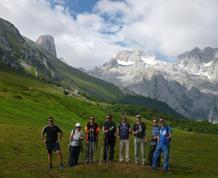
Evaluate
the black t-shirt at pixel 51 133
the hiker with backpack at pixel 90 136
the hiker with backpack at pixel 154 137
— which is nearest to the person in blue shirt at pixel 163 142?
the hiker with backpack at pixel 154 137

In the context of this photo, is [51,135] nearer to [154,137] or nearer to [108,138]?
[108,138]

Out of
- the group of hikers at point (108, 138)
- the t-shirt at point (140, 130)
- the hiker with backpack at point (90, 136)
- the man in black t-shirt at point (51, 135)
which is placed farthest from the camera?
the t-shirt at point (140, 130)

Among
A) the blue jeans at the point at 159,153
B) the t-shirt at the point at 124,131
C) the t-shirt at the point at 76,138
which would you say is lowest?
the blue jeans at the point at 159,153

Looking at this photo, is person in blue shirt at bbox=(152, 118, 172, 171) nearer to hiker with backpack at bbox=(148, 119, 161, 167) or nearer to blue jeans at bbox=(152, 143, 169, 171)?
blue jeans at bbox=(152, 143, 169, 171)

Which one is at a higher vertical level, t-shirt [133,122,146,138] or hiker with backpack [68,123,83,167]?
t-shirt [133,122,146,138]

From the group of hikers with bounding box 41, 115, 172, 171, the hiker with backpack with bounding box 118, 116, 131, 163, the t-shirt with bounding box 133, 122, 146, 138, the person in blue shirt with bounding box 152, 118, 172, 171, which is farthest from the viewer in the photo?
the hiker with backpack with bounding box 118, 116, 131, 163

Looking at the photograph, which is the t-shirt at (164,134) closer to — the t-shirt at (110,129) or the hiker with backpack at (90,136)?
the t-shirt at (110,129)

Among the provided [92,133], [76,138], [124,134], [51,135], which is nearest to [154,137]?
[124,134]

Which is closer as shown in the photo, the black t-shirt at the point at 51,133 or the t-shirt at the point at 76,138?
the black t-shirt at the point at 51,133

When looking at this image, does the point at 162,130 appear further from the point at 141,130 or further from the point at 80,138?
the point at 80,138

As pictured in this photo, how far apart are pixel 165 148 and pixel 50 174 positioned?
9887 millimetres

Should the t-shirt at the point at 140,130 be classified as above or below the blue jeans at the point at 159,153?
above

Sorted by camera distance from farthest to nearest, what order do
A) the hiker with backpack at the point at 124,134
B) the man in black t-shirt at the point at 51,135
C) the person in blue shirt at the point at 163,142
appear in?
the hiker with backpack at the point at 124,134
the person in blue shirt at the point at 163,142
the man in black t-shirt at the point at 51,135

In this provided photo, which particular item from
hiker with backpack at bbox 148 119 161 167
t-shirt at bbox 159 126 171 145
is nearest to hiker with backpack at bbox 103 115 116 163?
hiker with backpack at bbox 148 119 161 167
